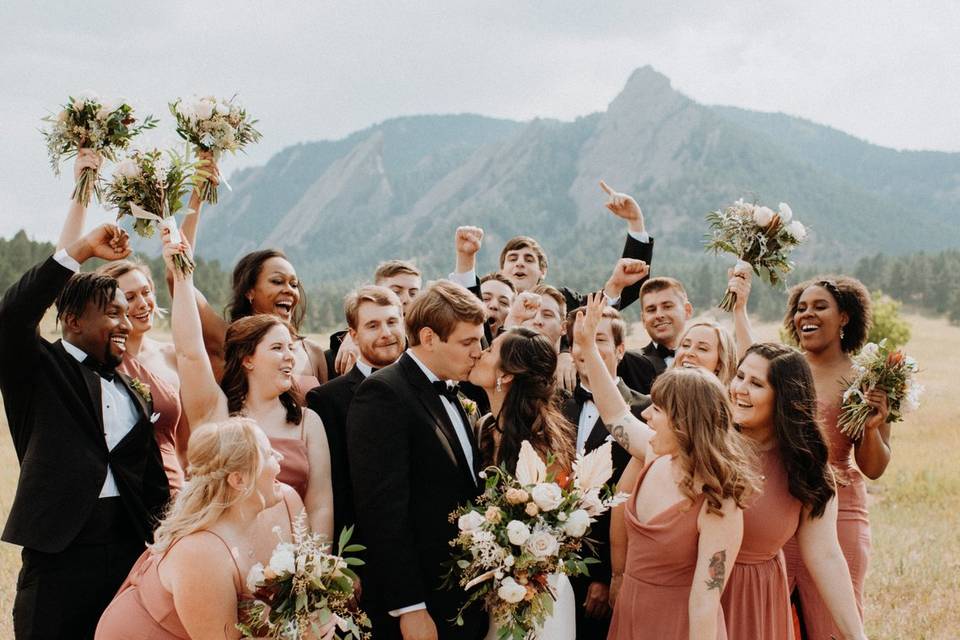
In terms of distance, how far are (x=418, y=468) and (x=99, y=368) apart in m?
2.01

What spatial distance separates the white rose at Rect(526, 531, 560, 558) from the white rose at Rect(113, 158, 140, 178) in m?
3.28

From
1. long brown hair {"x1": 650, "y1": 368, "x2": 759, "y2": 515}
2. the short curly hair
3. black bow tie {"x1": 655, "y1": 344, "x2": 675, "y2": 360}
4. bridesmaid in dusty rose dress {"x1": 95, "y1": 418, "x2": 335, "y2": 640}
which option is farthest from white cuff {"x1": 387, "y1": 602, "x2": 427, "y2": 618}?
black bow tie {"x1": 655, "y1": 344, "x2": 675, "y2": 360}

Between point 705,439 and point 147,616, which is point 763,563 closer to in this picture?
point 705,439

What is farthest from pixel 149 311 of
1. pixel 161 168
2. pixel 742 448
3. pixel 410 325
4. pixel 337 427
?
pixel 742 448

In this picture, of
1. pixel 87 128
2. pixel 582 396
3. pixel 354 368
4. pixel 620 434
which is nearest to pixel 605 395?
pixel 620 434

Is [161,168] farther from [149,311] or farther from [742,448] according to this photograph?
[742,448]

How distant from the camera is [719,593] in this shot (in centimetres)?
457

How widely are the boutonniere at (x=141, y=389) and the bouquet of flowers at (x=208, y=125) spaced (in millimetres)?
1334

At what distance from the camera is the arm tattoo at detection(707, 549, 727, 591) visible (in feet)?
15.0

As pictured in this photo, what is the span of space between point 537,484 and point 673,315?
3.79 m

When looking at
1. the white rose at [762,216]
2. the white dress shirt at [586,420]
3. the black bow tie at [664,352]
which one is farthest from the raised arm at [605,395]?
the black bow tie at [664,352]

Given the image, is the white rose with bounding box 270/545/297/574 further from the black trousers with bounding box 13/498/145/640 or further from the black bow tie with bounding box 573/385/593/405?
the black bow tie with bounding box 573/385/593/405

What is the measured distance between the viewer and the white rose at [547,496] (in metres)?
4.63

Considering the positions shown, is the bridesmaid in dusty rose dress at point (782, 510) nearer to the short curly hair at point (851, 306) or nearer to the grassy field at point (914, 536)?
the short curly hair at point (851, 306)
